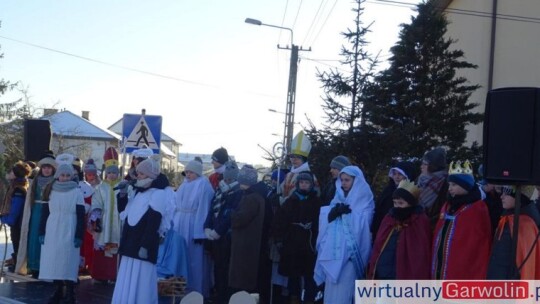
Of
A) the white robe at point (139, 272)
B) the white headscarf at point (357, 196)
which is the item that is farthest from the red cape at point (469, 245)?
the white robe at point (139, 272)

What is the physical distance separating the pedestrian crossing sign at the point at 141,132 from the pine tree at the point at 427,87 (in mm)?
5286

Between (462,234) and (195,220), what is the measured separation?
5.48m

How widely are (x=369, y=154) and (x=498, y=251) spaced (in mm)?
6027

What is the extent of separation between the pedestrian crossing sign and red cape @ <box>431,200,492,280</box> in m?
6.80

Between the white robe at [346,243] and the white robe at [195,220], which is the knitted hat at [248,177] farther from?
the white robe at [346,243]

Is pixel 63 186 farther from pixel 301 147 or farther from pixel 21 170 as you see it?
pixel 301 147

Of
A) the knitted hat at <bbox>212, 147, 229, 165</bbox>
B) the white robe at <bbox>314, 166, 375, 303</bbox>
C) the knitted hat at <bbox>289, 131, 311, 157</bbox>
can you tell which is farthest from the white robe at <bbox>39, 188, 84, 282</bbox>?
the white robe at <bbox>314, 166, 375, 303</bbox>

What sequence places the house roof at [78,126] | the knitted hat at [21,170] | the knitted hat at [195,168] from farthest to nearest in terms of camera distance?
the house roof at [78,126] → the knitted hat at [21,170] → the knitted hat at [195,168]

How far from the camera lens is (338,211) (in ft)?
27.5

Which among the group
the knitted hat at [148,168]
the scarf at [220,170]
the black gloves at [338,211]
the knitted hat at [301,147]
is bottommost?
the black gloves at [338,211]

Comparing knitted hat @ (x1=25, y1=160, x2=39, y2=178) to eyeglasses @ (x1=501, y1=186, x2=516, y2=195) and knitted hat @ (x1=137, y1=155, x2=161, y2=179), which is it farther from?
eyeglasses @ (x1=501, y1=186, x2=516, y2=195)

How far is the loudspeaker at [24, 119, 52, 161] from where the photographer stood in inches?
560

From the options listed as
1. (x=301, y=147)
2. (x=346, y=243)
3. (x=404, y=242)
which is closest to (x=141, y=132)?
(x=301, y=147)

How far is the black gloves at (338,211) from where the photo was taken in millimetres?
8359
